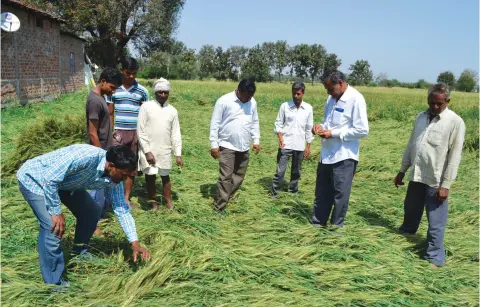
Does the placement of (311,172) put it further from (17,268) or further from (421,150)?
(17,268)

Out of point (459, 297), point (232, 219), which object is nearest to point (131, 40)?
point (232, 219)

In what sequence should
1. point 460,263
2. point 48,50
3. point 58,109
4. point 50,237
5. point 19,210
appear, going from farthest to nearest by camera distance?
point 48,50
point 58,109
point 19,210
point 460,263
point 50,237

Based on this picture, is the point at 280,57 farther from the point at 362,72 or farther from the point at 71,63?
the point at 71,63

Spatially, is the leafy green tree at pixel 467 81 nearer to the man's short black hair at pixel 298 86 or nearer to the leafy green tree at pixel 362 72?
the leafy green tree at pixel 362 72

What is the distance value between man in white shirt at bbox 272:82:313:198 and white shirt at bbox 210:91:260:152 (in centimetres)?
88

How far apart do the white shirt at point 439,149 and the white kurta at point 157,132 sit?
2477 millimetres

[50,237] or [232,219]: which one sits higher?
[50,237]

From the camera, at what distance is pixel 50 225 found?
233 centimetres

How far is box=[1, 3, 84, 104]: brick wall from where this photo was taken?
12.0m

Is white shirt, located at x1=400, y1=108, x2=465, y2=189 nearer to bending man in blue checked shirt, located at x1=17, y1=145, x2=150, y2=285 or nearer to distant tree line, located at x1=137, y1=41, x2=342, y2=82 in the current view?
bending man in blue checked shirt, located at x1=17, y1=145, x2=150, y2=285

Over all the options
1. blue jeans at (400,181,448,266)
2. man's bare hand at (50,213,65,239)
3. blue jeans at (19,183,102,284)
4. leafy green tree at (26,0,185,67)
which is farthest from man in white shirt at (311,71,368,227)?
leafy green tree at (26,0,185,67)

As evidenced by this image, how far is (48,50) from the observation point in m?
15.6

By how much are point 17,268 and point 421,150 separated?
11.3 feet

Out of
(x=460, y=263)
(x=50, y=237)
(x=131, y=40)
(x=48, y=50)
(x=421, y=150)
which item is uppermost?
(x=131, y=40)
